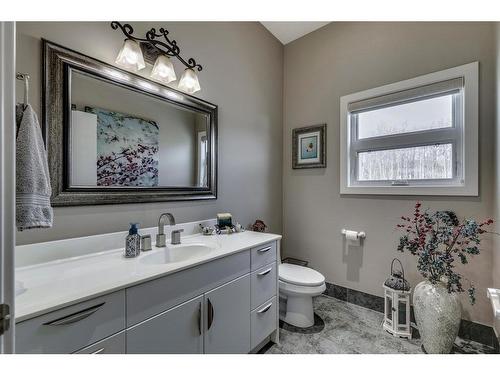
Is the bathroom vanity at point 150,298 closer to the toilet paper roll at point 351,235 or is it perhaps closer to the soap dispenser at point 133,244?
the soap dispenser at point 133,244

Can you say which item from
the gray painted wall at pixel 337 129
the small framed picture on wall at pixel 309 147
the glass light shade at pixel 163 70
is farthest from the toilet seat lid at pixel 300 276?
the glass light shade at pixel 163 70

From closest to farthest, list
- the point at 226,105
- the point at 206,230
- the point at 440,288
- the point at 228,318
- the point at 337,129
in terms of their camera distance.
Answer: the point at 228,318, the point at 440,288, the point at 206,230, the point at 226,105, the point at 337,129

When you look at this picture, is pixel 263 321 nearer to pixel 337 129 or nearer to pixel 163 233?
pixel 163 233

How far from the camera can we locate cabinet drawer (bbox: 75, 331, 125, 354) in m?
0.75

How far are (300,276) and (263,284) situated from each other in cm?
51

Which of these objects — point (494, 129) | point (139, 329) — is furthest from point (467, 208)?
point (139, 329)

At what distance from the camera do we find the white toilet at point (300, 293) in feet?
5.79

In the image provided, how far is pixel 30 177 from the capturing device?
0.79 m

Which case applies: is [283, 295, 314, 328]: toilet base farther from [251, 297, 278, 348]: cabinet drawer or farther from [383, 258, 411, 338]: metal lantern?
[383, 258, 411, 338]: metal lantern

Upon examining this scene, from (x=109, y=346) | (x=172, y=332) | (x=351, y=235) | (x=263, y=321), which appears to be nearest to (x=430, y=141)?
(x=351, y=235)

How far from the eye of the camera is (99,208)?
48.9 inches

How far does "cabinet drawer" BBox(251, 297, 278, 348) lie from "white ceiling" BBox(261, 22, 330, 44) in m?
2.67

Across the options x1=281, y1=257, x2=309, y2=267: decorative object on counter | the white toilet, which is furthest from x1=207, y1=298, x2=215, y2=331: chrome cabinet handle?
x1=281, y1=257, x2=309, y2=267: decorative object on counter

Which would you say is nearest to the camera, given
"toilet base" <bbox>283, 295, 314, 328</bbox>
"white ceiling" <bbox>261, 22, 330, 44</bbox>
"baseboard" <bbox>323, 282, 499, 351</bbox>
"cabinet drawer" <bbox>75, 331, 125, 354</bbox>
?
"cabinet drawer" <bbox>75, 331, 125, 354</bbox>
